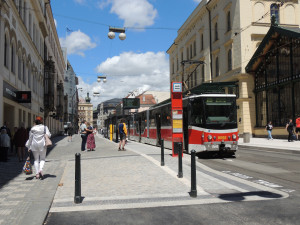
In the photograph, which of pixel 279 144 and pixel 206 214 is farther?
pixel 279 144

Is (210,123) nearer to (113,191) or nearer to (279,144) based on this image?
(113,191)

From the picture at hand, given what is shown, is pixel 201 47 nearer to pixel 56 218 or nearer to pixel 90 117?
pixel 56 218

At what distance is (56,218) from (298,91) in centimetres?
2279

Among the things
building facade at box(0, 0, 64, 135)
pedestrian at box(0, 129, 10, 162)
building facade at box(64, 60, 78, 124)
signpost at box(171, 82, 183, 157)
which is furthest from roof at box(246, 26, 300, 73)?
building facade at box(64, 60, 78, 124)

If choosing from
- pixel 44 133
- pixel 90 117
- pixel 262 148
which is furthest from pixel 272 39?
pixel 90 117

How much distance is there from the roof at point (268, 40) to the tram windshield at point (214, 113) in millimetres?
12624

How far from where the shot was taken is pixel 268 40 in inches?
1062

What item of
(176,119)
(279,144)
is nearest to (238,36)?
(279,144)

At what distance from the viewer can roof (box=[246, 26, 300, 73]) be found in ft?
79.4

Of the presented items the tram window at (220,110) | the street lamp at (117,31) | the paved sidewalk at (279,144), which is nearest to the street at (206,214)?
the tram window at (220,110)

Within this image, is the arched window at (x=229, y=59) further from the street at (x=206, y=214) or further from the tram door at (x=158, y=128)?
the street at (x=206, y=214)

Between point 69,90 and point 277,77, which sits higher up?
point 69,90

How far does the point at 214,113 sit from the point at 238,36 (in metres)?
19.1

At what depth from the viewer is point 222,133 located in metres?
13.5
